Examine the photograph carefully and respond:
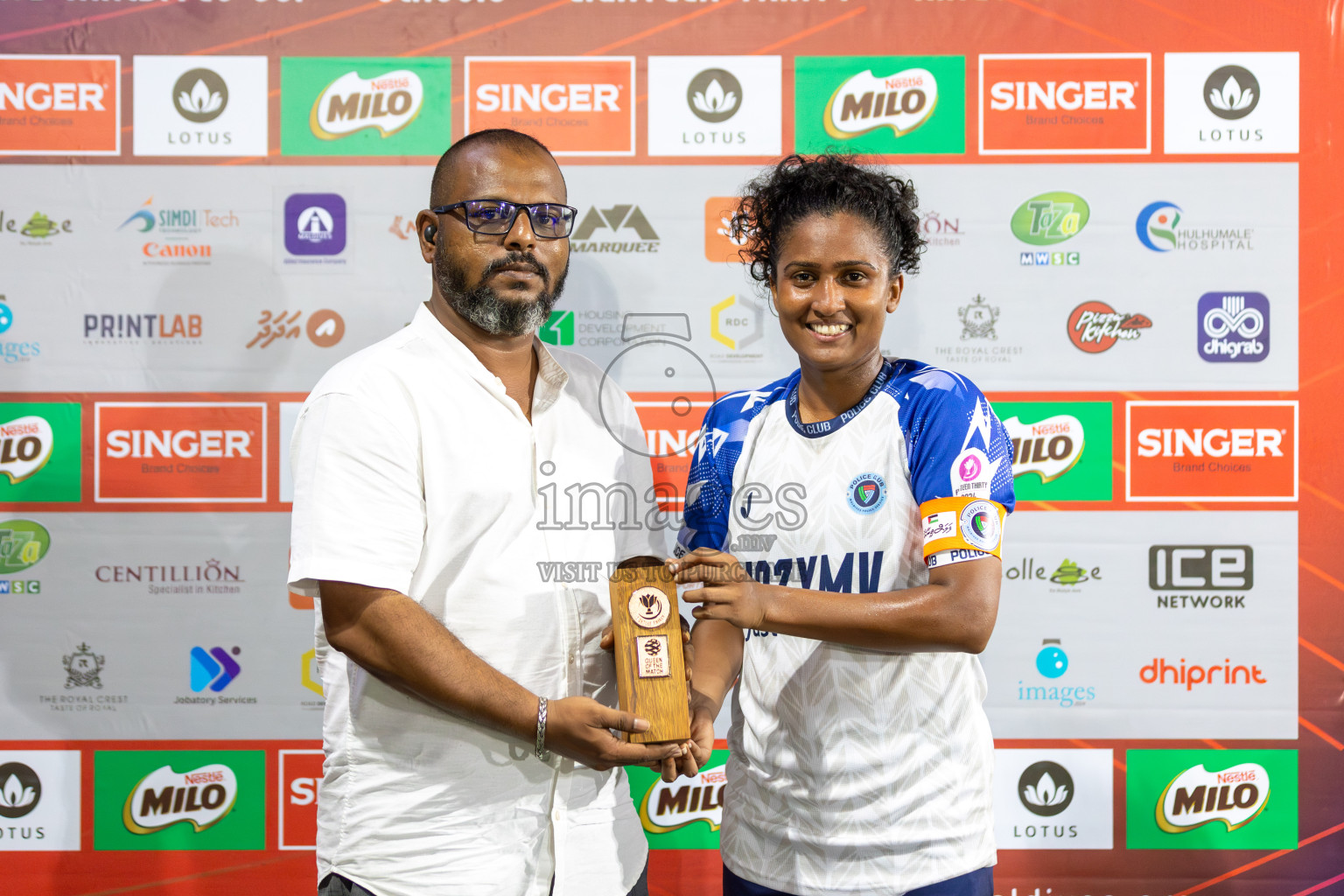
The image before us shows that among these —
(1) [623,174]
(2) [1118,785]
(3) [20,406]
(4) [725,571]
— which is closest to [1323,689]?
(2) [1118,785]

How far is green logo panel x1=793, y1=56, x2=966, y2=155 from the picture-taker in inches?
94.9

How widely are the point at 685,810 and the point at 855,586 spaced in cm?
146

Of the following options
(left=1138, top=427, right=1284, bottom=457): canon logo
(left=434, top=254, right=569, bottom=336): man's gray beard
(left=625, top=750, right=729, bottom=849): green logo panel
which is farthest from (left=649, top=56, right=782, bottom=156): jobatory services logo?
(left=625, top=750, right=729, bottom=849): green logo panel

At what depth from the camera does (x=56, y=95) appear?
245 centimetres

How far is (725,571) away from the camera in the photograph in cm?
134

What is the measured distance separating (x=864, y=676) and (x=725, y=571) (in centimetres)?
29

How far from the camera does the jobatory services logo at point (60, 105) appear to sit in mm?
2443

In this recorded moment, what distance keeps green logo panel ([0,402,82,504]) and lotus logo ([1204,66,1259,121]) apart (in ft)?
11.4

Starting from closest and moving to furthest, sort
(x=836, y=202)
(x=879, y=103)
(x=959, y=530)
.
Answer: (x=959, y=530) → (x=836, y=202) → (x=879, y=103)

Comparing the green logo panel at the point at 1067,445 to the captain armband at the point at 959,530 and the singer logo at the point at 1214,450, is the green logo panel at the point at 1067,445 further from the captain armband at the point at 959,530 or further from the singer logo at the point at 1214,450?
the captain armband at the point at 959,530

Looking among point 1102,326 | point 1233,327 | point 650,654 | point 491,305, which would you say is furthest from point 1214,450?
point 491,305

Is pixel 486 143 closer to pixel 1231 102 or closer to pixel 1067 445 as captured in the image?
pixel 1067 445

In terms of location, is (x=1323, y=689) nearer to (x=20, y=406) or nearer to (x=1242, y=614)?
(x=1242, y=614)

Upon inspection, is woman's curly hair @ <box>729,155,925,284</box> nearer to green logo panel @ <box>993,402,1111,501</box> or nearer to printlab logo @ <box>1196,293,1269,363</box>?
green logo panel @ <box>993,402,1111,501</box>
